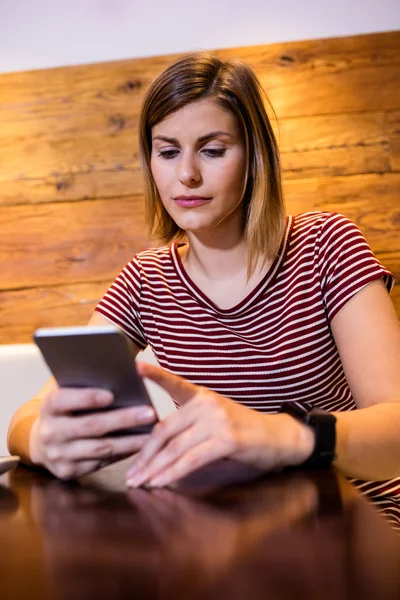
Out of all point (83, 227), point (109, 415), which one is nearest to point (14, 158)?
point (83, 227)

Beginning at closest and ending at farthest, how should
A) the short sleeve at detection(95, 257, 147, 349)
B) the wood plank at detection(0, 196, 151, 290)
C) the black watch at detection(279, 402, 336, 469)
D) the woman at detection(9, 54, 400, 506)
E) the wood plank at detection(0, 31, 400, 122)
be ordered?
the black watch at detection(279, 402, 336, 469), the woman at detection(9, 54, 400, 506), the short sleeve at detection(95, 257, 147, 349), the wood plank at detection(0, 31, 400, 122), the wood plank at detection(0, 196, 151, 290)

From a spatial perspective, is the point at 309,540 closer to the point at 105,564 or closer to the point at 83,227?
the point at 105,564

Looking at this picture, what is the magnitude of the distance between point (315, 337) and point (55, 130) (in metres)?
1.39

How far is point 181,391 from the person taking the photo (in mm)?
793

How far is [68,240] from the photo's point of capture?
7.71 feet

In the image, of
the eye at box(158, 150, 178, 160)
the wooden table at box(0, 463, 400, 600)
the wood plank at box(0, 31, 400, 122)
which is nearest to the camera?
the wooden table at box(0, 463, 400, 600)

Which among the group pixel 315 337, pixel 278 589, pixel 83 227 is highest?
pixel 278 589

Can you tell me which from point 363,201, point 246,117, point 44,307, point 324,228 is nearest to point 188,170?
point 246,117

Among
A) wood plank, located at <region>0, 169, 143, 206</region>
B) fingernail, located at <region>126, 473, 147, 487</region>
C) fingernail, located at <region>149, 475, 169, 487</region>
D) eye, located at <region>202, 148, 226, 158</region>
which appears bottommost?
wood plank, located at <region>0, 169, 143, 206</region>

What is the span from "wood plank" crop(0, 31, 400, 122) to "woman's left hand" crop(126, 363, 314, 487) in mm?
1581

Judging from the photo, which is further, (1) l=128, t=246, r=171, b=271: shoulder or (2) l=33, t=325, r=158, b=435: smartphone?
(1) l=128, t=246, r=171, b=271: shoulder

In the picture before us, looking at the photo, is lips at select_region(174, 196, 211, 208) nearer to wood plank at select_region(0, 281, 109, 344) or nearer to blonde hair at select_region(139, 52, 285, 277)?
blonde hair at select_region(139, 52, 285, 277)

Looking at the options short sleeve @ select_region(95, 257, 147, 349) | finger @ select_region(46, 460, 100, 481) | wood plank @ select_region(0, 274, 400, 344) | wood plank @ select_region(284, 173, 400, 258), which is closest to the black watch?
finger @ select_region(46, 460, 100, 481)

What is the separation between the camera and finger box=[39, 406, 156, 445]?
81 cm
